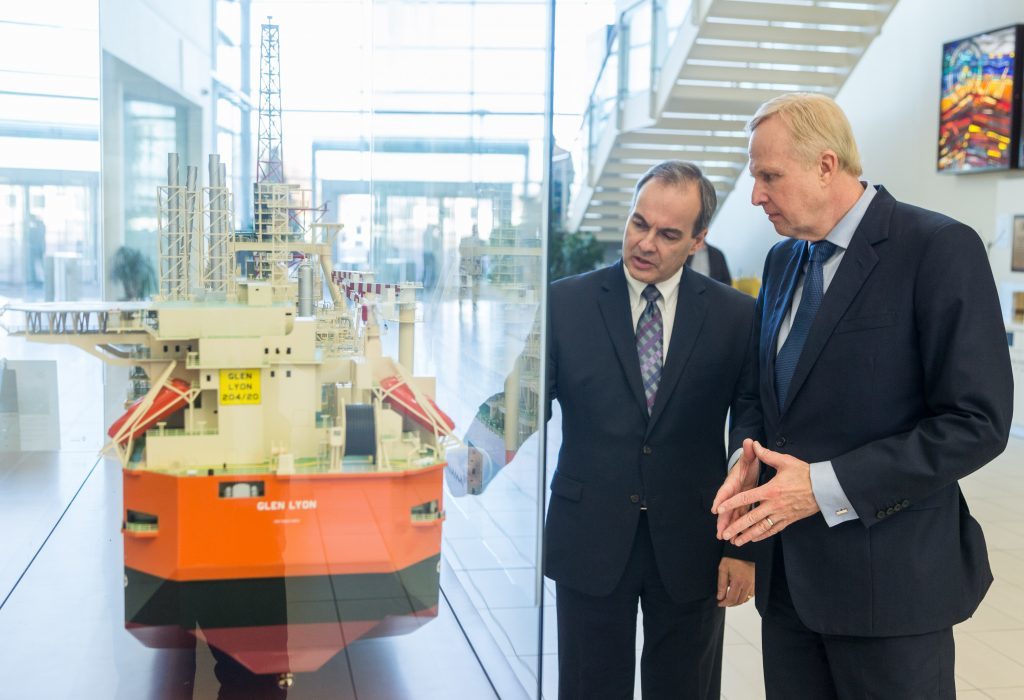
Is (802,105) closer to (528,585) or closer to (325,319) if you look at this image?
(325,319)

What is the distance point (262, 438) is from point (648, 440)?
85cm

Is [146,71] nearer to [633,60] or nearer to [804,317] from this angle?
[804,317]

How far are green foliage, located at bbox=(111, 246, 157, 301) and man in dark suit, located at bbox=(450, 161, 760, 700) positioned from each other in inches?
33.3

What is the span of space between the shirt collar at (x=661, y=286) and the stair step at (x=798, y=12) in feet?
26.3

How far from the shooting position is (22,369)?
1555 mm

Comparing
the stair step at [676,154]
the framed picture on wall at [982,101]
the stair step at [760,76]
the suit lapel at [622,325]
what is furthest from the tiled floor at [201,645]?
the stair step at [676,154]

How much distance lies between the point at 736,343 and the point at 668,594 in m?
0.54

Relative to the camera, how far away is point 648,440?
2014mm

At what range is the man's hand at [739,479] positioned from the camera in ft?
5.55

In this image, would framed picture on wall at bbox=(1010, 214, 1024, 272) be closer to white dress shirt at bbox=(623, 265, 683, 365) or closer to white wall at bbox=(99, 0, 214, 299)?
white dress shirt at bbox=(623, 265, 683, 365)

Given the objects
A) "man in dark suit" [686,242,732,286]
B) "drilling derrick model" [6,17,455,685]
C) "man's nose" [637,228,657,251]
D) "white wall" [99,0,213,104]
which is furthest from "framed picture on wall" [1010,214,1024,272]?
"white wall" [99,0,213,104]

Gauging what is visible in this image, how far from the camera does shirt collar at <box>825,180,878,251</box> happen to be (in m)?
1.69

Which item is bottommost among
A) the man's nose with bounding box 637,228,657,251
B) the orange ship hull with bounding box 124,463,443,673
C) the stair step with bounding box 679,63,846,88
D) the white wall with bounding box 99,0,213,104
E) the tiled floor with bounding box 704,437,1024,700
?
the tiled floor with bounding box 704,437,1024,700

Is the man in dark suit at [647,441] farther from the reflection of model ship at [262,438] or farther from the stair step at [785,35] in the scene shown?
the stair step at [785,35]
